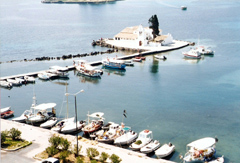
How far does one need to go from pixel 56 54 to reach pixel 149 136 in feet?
200

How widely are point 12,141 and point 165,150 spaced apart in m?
17.1

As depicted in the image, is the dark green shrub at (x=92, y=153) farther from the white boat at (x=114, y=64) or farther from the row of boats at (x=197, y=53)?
the row of boats at (x=197, y=53)

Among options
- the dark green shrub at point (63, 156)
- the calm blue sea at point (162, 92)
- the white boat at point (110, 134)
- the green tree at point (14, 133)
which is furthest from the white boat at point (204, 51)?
the dark green shrub at point (63, 156)

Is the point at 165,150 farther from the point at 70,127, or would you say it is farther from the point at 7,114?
the point at 7,114

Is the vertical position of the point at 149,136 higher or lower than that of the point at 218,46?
lower

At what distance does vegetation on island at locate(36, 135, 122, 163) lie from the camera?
34.4m

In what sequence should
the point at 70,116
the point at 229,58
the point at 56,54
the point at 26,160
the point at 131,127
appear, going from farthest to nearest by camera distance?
the point at 56,54 → the point at 229,58 → the point at 70,116 → the point at 131,127 → the point at 26,160

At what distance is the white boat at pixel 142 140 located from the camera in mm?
41069

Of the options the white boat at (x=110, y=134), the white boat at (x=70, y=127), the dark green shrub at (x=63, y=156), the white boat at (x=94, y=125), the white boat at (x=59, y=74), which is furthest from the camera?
the white boat at (x=59, y=74)

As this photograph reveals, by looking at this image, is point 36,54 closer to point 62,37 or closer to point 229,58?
point 62,37

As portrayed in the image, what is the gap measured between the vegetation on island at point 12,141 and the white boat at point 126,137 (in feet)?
34.5

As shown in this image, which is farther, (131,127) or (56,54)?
(56,54)

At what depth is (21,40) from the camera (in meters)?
126

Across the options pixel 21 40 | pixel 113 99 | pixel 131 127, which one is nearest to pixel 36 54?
pixel 21 40
